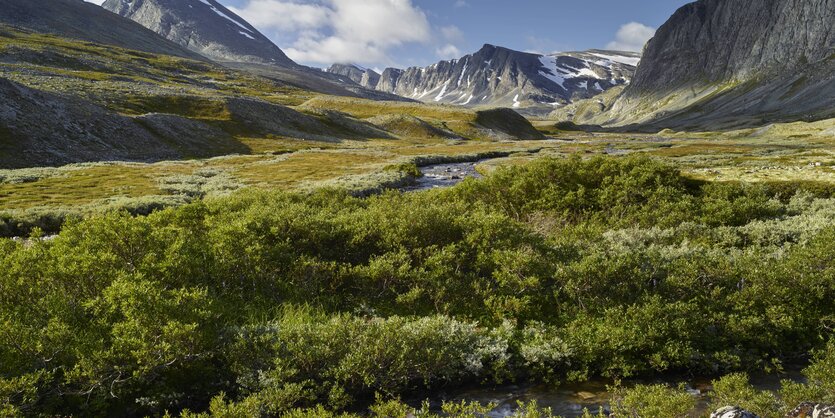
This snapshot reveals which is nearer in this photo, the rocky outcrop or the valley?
the valley

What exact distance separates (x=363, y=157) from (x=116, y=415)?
73.2 meters

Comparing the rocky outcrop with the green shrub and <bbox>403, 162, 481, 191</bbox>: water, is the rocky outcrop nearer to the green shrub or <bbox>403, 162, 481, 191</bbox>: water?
<bbox>403, 162, 481, 191</bbox>: water

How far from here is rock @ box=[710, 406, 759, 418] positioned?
24.0ft

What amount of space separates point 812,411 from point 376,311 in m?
9.58

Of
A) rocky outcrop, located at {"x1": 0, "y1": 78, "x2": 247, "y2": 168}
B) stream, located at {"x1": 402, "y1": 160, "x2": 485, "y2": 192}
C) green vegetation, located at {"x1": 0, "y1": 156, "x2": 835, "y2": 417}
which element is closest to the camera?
green vegetation, located at {"x1": 0, "y1": 156, "x2": 835, "y2": 417}

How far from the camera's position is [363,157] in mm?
80250

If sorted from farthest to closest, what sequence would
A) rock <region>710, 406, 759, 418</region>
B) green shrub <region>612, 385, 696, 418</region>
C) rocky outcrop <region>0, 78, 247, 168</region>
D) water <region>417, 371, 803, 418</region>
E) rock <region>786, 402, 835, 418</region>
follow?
1. rocky outcrop <region>0, 78, 247, 168</region>
2. water <region>417, 371, 803, 418</region>
3. green shrub <region>612, 385, 696, 418</region>
4. rock <region>710, 406, 759, 418</region>
5. rock <region>786, 402, 835, 418</region>

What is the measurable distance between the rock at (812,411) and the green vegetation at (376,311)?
483 millimetres

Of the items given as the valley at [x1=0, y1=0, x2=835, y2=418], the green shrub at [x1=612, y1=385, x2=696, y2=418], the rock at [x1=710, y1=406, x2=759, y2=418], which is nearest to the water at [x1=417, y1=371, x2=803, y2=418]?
the valley at [x1=0, y1=0, x2=835, y2=418]

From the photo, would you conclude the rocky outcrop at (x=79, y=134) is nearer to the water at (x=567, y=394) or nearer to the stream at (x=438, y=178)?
the stream at (x=438, y=178)

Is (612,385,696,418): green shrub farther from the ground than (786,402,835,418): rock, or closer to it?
closer to it

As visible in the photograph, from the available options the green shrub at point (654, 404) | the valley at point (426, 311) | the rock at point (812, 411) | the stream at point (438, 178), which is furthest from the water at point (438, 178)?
the rock at point (812, 411)

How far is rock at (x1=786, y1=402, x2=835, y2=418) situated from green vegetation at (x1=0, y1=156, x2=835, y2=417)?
0.48 meters

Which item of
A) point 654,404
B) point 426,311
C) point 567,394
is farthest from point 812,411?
point 426,311
